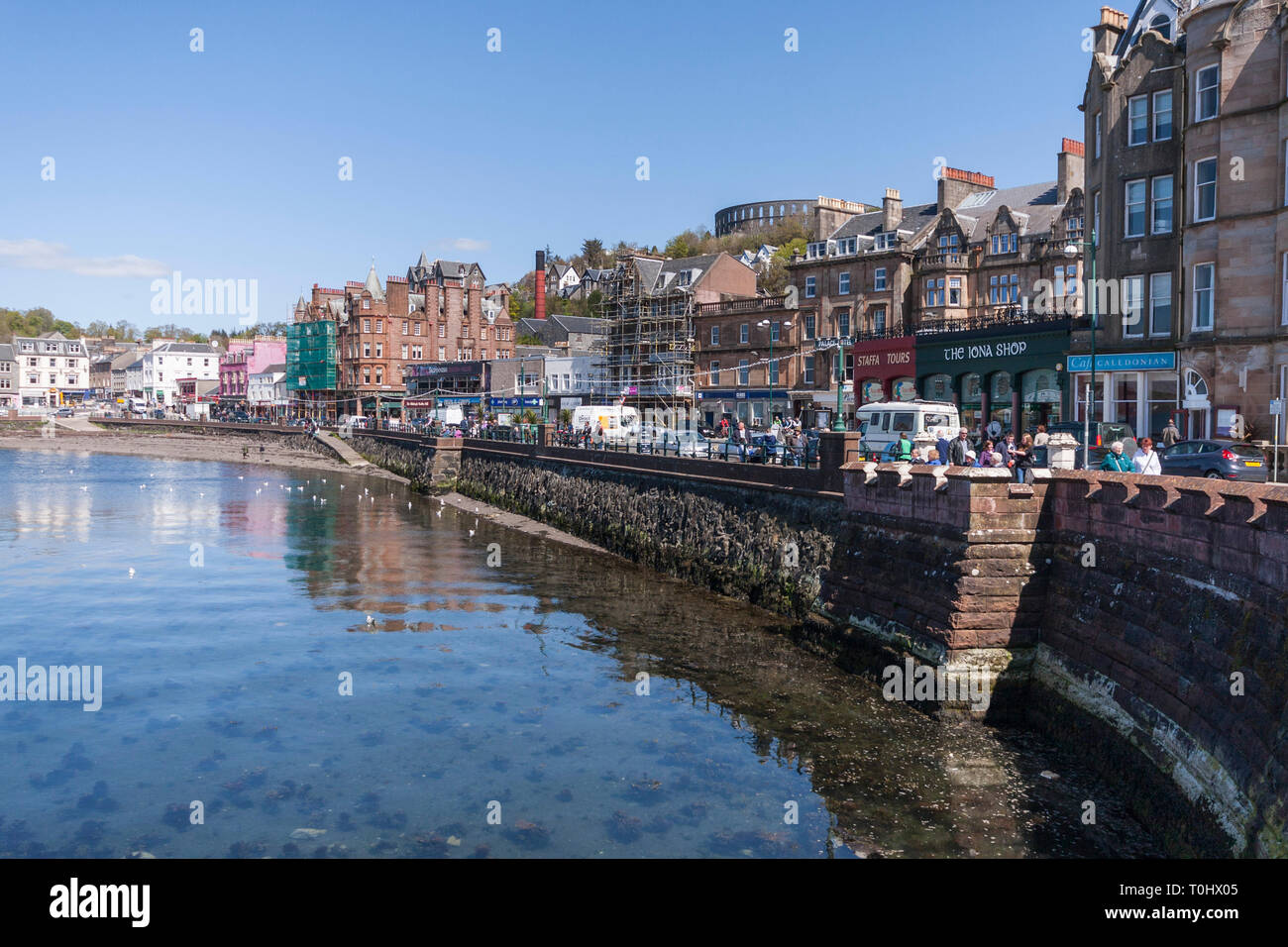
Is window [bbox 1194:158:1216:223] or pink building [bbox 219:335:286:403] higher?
pink building [bbox 219:335:286:403]

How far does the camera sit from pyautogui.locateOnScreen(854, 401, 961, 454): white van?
28719mm

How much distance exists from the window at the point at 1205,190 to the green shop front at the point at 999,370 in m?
8.93

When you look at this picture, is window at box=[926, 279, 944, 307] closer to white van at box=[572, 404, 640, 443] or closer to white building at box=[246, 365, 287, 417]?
white van at box=[572, 404, 640, 443]

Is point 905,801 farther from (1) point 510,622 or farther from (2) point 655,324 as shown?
(2) point 655,324

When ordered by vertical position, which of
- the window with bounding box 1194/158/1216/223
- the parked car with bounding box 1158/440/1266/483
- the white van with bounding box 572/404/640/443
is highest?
the window with bounding box 1194/158/1216/223

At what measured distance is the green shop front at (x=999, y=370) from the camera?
124 ft

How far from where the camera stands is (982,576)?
16.8m

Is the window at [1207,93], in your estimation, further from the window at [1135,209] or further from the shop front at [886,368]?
the shop front at [886,368]

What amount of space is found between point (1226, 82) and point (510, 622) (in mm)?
24425

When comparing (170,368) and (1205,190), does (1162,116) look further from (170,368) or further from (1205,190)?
(170,368)

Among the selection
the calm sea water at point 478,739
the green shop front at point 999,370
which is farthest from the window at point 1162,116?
the calm sea water at point 478,739

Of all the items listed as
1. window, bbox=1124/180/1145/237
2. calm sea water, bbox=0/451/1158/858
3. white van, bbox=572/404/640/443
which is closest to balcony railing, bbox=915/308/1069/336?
window, bbox=1124/180/1145/237

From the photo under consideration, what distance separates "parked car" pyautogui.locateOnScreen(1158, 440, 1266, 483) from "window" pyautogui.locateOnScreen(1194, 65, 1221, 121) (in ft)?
34.7

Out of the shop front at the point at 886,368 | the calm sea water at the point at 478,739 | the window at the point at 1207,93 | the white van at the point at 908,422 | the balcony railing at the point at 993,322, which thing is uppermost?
the window at the point at 1207,93
